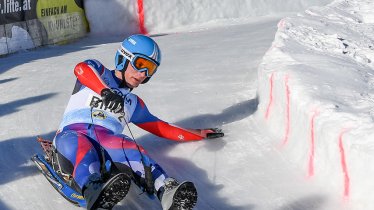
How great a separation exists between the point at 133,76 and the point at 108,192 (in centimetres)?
152

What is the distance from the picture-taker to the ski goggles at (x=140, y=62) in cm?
552

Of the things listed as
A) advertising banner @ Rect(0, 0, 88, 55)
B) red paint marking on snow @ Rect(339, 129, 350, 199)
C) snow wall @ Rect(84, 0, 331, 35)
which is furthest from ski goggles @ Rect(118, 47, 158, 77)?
snow wall @ Rect(84, 0, 331, 35)

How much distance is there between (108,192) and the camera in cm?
438

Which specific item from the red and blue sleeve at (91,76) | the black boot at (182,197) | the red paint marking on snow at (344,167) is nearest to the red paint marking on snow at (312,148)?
the red paint marking on snow at (344,167)

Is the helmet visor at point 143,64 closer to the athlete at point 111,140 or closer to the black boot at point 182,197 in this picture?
the athlete at point 111,140

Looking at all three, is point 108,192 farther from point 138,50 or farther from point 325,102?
point 325,102

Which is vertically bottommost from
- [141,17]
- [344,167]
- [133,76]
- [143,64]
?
[141,17]

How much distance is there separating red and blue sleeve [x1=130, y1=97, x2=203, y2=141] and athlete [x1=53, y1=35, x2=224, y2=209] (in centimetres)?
1

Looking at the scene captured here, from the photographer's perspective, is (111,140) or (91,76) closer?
(111,140)

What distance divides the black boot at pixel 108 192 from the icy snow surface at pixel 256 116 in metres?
0.63

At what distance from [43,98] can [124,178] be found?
191 inches

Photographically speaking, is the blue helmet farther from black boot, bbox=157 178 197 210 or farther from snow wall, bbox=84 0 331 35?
snow wall, bbox=84 0 331 35

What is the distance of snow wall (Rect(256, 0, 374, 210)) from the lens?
4766 mm

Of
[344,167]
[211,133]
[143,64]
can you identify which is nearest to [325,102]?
[344,167]
